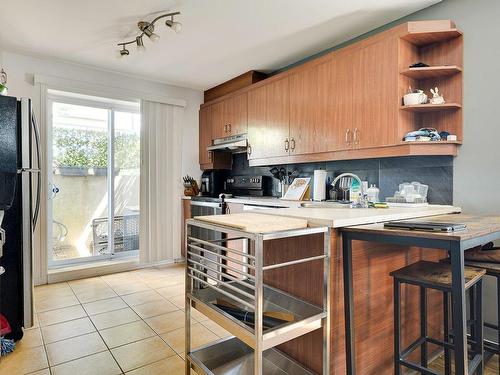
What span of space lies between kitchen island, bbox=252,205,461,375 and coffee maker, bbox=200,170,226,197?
8.86 ft

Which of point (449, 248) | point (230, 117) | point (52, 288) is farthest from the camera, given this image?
point (230, 117)

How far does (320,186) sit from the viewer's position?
3076 millimetres

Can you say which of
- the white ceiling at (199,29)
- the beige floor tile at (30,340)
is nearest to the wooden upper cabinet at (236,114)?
the white ceiling at (199,29)

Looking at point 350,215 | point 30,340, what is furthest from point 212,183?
point 350,215

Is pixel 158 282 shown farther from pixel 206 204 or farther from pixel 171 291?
pixel 206 204

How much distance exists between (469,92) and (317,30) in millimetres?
1281

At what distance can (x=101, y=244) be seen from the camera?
4.00 m

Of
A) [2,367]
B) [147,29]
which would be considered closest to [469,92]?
[147,29]

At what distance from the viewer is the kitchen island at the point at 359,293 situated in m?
1.44

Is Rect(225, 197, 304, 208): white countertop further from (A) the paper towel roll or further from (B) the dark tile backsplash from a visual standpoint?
(B) the dark tile backsplash

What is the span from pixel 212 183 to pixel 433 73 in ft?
9.43

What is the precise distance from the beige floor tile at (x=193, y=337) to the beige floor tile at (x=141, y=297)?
0.72m

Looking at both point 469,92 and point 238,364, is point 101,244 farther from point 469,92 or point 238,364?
point 469,92

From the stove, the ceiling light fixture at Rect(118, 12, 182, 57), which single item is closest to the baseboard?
the stove
